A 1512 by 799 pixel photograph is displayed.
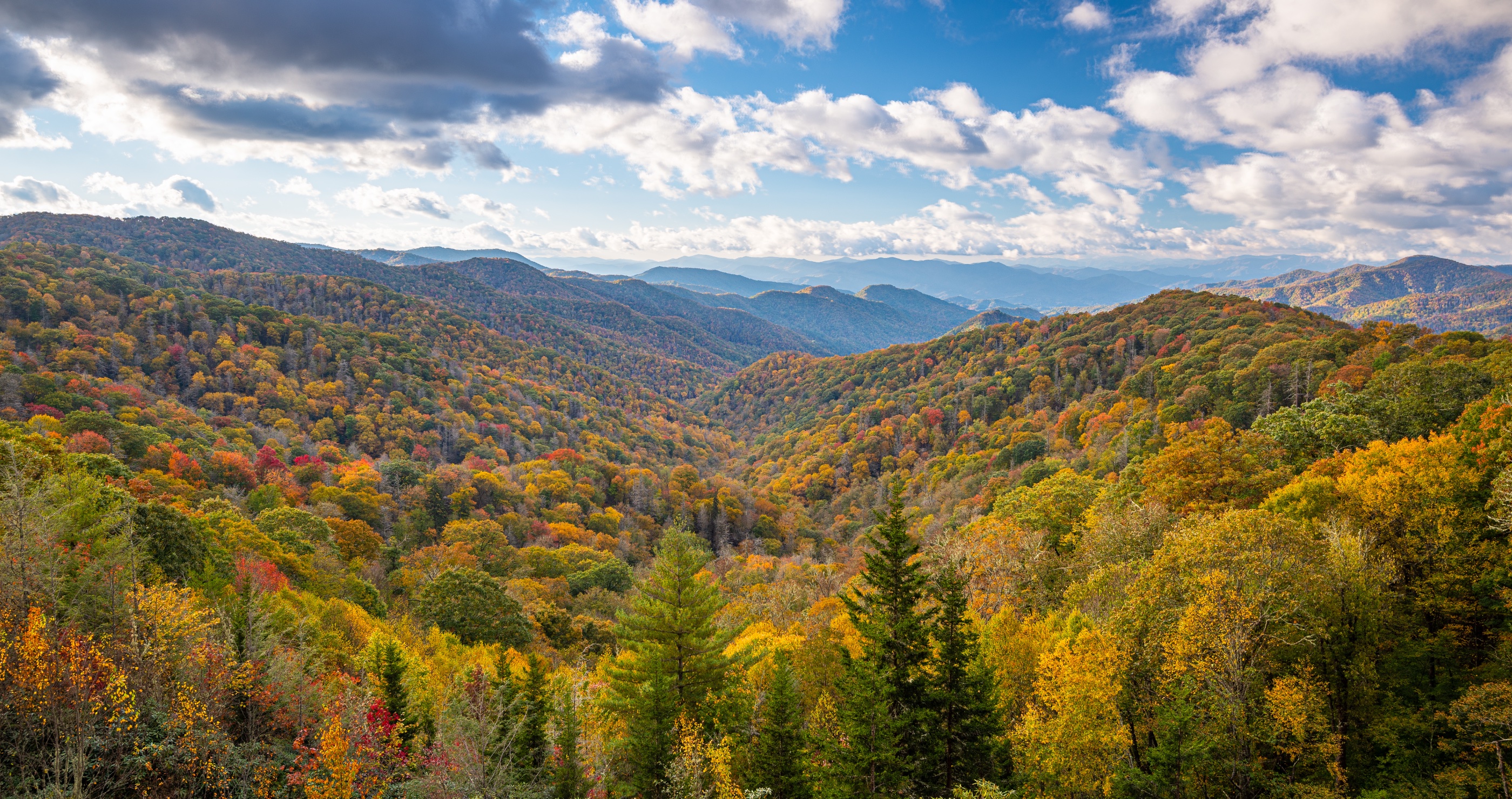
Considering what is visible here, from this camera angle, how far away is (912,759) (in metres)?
22.2

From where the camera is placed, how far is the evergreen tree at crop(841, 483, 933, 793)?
21.1 m

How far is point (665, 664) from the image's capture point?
24469mm

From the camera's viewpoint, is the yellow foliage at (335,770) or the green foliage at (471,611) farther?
the green foliage at (471,611)

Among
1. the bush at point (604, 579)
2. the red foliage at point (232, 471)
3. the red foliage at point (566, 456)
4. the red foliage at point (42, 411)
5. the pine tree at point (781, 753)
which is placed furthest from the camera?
the red foliage at point (566, 456)

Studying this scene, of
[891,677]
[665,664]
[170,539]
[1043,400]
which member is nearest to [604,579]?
[170,539]

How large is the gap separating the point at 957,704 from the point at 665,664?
10956 millimetres

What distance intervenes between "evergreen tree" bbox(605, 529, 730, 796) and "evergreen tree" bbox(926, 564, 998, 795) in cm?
832

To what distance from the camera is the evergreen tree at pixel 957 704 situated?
72.4ft

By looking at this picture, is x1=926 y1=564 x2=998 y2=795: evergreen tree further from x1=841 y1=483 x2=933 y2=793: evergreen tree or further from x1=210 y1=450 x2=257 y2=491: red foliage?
x1=210 y1=450 x2=257 y2=491: red foliage

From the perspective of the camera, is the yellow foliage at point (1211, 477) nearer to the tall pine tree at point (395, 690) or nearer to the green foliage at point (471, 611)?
the tall pine tree at point (395, 690)

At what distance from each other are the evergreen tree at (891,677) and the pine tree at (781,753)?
1899 mm

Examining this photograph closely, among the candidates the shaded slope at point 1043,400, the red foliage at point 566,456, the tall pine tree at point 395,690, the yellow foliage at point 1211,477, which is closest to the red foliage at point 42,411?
the red foliage at point 566,456

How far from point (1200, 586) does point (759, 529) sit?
8710 cm

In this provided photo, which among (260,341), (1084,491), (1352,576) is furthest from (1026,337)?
(260,341)
